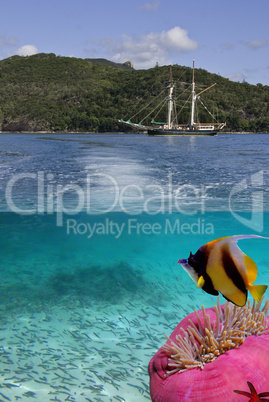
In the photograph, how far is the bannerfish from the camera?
1.22 metres

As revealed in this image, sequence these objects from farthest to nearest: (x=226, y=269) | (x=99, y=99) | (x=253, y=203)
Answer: (x=99, y=99)
(x=253, y=203)
(x=226, y=269)

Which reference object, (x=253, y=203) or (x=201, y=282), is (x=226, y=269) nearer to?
(x=201, y=282)

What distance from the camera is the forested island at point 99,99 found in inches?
3337

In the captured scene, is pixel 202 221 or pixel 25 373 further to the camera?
pixel 202 221

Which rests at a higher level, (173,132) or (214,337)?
(173,132)

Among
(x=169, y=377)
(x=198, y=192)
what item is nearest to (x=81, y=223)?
(x=198, y=192)

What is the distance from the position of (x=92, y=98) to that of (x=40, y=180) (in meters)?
87.9

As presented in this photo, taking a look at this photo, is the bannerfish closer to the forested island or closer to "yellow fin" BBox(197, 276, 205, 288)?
"yellow fin" BBox(197, 276, 205, 288)

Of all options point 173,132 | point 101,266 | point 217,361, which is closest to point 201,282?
point 217,361

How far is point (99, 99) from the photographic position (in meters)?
92.2

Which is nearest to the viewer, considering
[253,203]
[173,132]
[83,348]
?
[83,348]

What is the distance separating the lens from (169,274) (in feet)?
16.5

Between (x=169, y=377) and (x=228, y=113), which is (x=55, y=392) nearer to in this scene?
(x=169, y=377)

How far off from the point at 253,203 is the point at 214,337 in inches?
300
